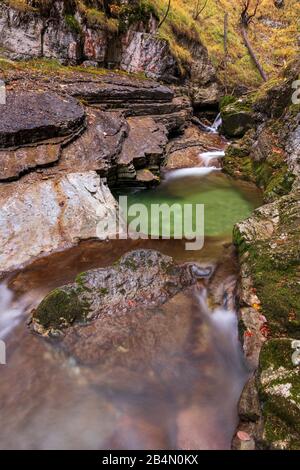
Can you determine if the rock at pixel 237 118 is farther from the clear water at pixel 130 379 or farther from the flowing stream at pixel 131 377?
the clear water at pixel 130 379

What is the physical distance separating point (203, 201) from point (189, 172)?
91.9 inches

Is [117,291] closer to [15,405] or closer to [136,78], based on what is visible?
[15,405]

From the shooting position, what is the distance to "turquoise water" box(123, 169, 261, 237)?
7161 millimetres

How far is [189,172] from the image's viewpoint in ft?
35.1

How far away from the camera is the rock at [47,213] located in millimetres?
5729

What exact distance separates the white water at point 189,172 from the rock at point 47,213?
366 centimetres

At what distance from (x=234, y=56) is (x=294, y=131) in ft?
46.7

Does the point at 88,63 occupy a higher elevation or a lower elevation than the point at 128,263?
higher

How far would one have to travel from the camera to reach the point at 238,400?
3387 mm

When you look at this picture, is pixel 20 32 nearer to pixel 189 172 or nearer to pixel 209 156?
pixel 189 172
